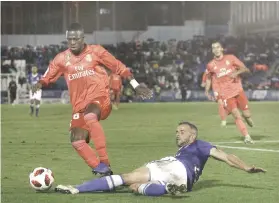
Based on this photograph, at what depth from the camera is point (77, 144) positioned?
10820 mm

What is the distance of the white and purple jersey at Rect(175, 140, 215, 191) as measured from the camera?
930 cm

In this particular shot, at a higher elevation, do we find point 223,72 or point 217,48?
point 217,48

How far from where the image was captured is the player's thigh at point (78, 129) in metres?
10.9

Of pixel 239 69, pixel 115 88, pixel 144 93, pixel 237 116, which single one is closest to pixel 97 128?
pixel 144 93

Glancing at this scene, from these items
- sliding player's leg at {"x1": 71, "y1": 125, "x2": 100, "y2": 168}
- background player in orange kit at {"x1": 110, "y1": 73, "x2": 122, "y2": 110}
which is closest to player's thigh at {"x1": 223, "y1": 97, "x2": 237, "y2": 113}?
sliding player's leg at {"x1": 71, "y1": 125, "x2": 100, "y2": 168}

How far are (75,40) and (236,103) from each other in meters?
8.24

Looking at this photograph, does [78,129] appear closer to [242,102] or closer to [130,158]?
[130,158]

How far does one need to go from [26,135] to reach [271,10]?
36938 millimetres

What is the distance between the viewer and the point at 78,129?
1106 centimetres

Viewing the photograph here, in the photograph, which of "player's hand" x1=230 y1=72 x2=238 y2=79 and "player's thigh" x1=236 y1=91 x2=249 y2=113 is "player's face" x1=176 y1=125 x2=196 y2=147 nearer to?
"player's hand" x1=230 y1=72 x2=238 y2=79

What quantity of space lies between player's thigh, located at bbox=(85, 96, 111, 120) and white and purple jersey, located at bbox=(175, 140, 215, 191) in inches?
82.5

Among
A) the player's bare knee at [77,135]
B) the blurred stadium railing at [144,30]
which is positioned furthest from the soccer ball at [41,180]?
the blurred stadium railing at [144,30]

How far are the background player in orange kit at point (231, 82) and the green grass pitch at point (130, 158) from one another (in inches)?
30.9

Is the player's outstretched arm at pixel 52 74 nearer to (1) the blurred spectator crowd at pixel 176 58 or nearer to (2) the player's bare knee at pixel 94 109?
(2) the player's bare knee at pixel 94 109
